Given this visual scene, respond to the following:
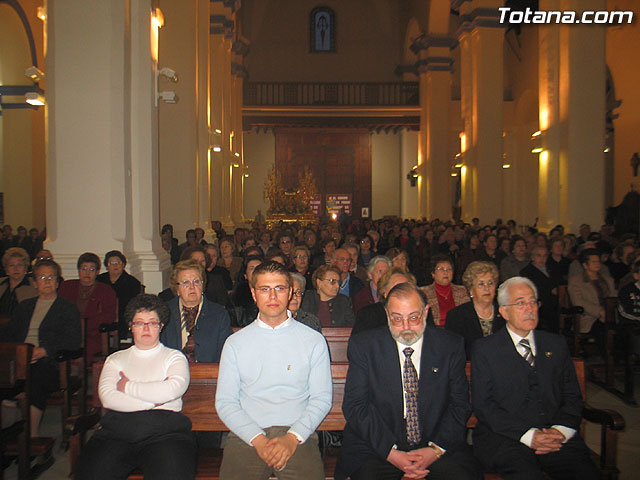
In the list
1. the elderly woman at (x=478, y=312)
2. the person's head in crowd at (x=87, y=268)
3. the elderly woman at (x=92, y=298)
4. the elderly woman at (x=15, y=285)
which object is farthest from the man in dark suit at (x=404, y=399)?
the elderly woman at (x=15, y=285)

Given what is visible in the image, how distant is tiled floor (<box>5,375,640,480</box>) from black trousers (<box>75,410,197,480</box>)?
49.2 inches

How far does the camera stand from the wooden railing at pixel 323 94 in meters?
28.9

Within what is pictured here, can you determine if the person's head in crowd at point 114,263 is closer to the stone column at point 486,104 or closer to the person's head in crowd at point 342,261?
the person's head in crowd at point 342,261

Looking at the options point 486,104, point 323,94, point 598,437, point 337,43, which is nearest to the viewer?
point 598,437

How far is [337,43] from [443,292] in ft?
102

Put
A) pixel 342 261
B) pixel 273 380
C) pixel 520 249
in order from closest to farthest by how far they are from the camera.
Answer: pixel 273 380
pixel 342 261
pixel 520 249

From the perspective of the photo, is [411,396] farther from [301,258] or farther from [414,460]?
[301,258]

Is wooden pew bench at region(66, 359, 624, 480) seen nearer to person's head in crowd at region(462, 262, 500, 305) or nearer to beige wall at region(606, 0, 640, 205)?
person's head in crowd at region(462, 262, 500, 305)

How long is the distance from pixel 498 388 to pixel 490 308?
5.09 feet

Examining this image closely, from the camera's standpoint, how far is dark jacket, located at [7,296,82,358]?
4996 millimetres

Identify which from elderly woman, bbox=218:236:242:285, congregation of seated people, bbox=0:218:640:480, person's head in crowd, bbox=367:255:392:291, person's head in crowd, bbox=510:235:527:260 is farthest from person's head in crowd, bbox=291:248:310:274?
person's head in crowd, bbox=510:235:527:260

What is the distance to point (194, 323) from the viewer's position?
4.76 meters

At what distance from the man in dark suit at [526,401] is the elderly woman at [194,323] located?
2.00 m

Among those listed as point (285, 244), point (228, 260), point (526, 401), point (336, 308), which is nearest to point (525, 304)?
point (526, 401)
